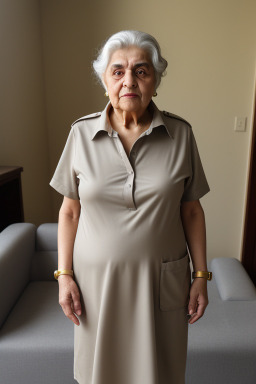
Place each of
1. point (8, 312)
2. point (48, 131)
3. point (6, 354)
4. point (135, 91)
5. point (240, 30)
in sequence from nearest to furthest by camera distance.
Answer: point (135, 91)
point (6, 354)
point (8, 312)
point (240, 30)
point (48, 131)

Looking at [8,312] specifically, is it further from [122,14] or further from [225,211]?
[122,14]

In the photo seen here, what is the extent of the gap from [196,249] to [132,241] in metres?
0.22

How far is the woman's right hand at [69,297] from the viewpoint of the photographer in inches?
37.0

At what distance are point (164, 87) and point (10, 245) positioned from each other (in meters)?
1.66

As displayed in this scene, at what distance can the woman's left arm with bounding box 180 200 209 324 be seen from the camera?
0.96m

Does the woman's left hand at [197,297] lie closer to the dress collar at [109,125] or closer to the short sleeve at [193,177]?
the short sleeve at [193,177]

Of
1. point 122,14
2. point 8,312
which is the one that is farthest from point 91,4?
point 8,312

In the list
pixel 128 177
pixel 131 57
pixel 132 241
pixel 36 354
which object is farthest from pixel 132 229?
pixel 36 354

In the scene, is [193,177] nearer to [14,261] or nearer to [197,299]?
[197,299]

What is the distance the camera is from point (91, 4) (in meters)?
2.43

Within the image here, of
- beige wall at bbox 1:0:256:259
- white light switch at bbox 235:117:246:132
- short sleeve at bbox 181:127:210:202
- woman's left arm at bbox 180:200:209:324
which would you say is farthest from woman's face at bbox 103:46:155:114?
white light switch at bbox 235:117:246:132

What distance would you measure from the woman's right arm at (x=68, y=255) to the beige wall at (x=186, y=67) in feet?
5.24

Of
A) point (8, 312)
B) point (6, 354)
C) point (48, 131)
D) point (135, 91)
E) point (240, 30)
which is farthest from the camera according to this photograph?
point (48, 131)

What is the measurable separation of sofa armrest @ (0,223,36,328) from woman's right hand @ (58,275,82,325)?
2.17 ft
